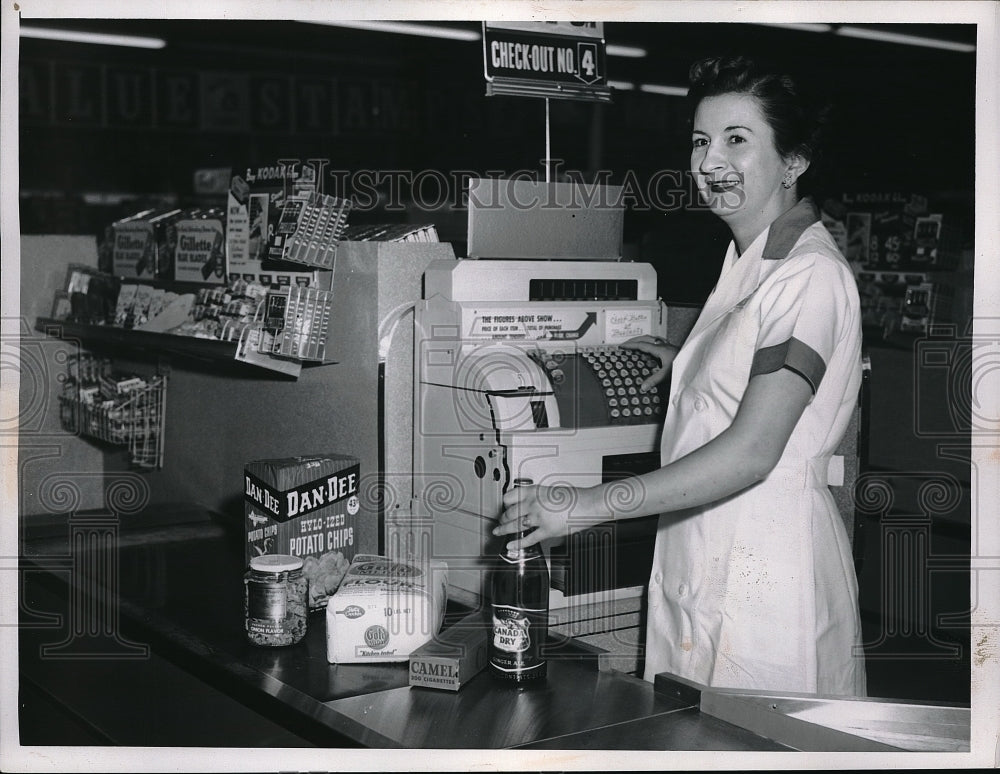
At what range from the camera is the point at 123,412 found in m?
3.44

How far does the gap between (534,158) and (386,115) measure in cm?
157

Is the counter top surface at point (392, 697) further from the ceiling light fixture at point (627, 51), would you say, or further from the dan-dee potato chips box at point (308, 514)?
the ceiling light fixture at point (627, 51)

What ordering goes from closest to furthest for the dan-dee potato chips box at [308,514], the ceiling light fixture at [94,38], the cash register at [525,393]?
the dan-dee potato chips box at [308,514], the cash register at [525,393], the ceiling light fixture at [94,38]

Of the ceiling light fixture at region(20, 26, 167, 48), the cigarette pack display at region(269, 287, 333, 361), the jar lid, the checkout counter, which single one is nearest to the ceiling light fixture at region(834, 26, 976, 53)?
the cigarette pack display at region(269, 287, 333, 361)

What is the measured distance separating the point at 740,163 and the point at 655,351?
0.74m

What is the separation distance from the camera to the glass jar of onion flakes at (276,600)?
1.92 metres

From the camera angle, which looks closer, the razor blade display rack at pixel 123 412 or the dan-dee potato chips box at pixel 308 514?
the dan-dee potato chips box at pixel 308 514

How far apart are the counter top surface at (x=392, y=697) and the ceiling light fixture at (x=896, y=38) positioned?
5.22m

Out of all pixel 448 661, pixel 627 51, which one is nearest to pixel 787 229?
pixel 448 661

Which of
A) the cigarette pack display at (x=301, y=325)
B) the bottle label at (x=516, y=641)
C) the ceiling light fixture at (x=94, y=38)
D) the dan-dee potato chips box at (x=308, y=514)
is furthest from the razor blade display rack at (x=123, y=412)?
the ceiling light fixture at (x=94, y=38)

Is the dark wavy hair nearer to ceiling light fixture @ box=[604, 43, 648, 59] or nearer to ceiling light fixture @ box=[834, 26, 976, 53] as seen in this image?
ceiling light fixture @ box=[834, 26, 976, 53]

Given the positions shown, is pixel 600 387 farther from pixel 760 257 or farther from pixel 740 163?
pixel 740 163

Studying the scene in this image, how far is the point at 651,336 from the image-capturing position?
8.82 feet

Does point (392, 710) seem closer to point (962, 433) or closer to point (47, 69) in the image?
point (962, 433)
